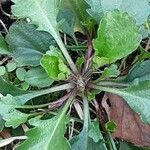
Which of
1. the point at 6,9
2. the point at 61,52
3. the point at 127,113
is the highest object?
the point at 6,9

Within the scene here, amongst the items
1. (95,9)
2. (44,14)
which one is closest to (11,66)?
(44,14)

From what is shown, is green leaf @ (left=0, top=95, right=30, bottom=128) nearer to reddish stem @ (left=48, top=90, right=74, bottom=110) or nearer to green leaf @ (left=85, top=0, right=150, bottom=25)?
reddish stem @ (left=48, top=90, right=74, bottom=110)

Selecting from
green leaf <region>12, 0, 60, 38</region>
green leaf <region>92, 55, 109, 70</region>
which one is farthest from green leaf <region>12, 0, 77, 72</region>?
green leaf <region>92, 55, 109, 70</region>

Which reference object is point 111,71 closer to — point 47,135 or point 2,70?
point 47,135

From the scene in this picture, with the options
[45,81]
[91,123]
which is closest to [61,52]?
[45,81]

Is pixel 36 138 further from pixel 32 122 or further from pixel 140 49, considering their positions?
pixel 140 49

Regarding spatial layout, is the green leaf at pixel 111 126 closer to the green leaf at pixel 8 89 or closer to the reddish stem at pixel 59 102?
the reddish stem at pixel 59 102

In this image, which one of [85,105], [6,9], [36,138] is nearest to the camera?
[36,138]
